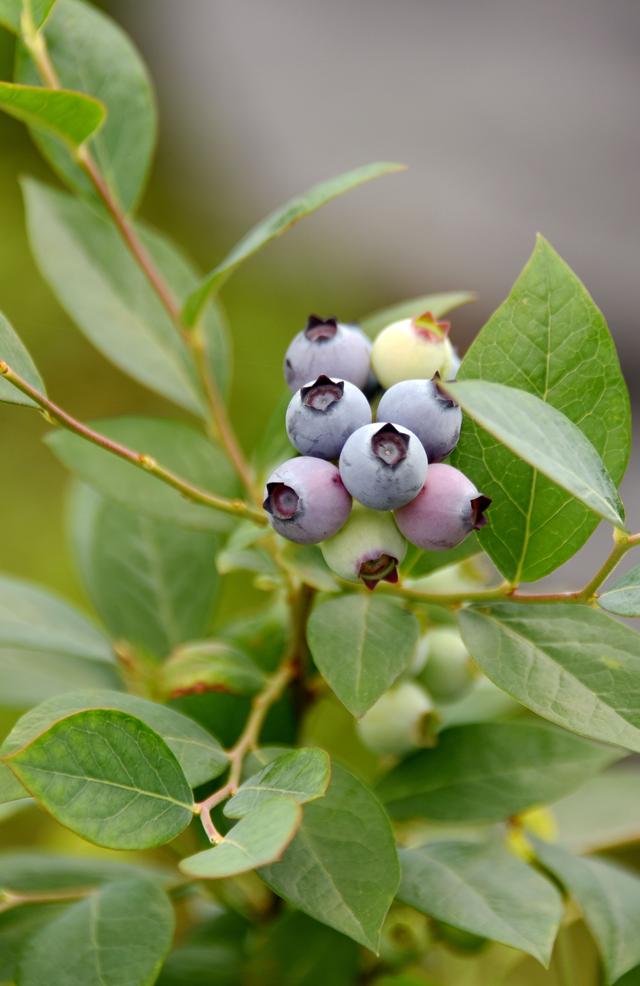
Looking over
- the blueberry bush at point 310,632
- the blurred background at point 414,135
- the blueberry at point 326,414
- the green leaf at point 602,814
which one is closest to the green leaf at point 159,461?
the blueberry bush at point 310,632

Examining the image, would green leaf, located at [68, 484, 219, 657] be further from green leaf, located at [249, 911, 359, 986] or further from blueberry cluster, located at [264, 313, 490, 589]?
blueberry cluster, located at [264, 313, 490, 589]

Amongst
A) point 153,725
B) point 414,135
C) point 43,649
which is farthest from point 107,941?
point 414,135

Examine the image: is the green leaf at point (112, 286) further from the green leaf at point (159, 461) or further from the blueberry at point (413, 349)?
the blueberry at point (413, 349)

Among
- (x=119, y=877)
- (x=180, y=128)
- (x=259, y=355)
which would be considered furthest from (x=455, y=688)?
(x=180, y=128)

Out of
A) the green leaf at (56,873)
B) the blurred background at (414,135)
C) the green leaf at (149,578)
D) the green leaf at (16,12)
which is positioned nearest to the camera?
the green leaf at (16,12)

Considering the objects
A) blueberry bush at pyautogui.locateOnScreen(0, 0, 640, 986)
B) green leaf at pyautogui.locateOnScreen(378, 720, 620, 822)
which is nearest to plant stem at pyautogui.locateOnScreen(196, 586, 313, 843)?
blueberry bush at pyautogui.locateOnScreen(0, 0, 640, 986)

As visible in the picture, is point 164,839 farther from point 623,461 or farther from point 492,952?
point 492,952
